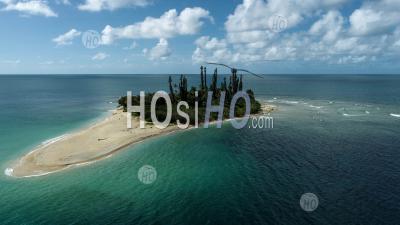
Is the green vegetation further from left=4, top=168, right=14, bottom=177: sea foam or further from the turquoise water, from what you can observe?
left=4, top=168, right=14, bottom=177: sea foam

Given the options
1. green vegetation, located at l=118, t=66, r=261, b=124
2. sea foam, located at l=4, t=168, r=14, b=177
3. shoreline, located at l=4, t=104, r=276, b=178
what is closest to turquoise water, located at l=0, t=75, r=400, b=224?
sea foam, located at l=4, t=168, r=14, b=177

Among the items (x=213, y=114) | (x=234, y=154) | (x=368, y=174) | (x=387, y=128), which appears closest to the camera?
(x=368, y=174)

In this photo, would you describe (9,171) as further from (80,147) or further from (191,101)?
(191,101)

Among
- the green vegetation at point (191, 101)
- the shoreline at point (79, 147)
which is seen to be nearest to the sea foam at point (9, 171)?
the shoreline at point (79, 147)

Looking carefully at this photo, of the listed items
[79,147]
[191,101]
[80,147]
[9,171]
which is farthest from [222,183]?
[191,101]

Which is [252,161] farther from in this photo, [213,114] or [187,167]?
[213,114]

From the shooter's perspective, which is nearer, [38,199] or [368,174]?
[38,199]

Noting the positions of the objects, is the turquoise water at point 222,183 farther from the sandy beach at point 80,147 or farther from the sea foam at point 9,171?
the sandy beach at point 80,147

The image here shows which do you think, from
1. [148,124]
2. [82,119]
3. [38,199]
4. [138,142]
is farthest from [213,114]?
[38,199]

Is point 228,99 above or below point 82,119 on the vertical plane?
above
